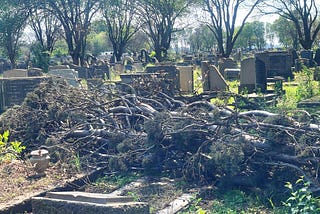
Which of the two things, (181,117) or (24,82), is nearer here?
Result: (181,117)

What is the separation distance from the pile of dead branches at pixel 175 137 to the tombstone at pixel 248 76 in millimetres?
6181

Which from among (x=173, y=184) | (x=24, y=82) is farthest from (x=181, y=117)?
(x=24, y=82)

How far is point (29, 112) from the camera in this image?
908 cm

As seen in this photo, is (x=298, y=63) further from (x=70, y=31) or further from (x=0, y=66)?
(x=0, y=66)

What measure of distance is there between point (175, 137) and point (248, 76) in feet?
30.1

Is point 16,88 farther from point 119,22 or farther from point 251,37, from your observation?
point 251,37

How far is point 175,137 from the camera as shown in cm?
672

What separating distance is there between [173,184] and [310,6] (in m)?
38.8

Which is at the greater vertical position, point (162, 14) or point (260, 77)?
point (162, 14)

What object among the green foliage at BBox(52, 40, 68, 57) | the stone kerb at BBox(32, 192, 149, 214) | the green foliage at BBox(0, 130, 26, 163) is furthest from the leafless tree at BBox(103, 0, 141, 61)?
the stone kerb at BBox(32, 192, 149, 214)

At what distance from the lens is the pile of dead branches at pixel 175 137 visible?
19.2 ft

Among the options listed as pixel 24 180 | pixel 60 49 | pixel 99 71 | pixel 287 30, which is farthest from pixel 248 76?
pixel 60 49

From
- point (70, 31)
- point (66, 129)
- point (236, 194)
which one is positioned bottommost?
point (236, 194)

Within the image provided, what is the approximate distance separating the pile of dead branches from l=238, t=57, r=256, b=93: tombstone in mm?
6181
